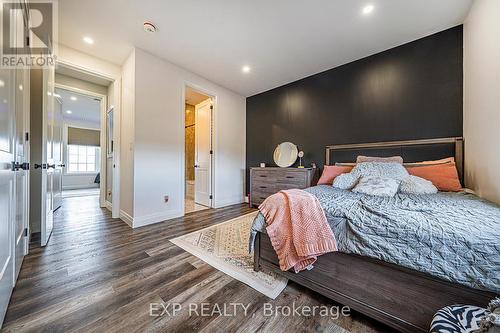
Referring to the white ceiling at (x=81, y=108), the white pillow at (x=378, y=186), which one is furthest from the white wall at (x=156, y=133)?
the white ceiling at (x=81, y=108)

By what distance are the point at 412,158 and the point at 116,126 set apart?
A: 4540 mm

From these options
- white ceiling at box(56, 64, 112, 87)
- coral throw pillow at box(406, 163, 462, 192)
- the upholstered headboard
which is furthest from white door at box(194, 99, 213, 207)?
coral throw pillow at box(406, 163, 462, 192)

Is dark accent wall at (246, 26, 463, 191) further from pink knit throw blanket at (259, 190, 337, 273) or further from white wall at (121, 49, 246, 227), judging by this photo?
pink knit throw blanket at (259, 190, 337, 273)

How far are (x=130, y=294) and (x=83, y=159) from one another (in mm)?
8536

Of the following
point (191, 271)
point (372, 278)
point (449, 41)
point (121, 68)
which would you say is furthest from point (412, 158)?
point (121, 68)

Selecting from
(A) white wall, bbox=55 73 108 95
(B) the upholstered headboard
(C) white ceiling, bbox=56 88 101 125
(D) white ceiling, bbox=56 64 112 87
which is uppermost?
(C) white ceiling, bbox=56 88 101 125

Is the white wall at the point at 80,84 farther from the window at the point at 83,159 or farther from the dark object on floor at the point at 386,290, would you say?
the window at the point at 83,159

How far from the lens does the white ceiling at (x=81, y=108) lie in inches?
185

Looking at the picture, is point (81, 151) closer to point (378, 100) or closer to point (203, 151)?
point (203, 151)

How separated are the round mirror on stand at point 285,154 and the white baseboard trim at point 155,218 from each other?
2.15 meters

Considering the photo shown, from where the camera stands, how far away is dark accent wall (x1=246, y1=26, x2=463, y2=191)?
2246 millimetres

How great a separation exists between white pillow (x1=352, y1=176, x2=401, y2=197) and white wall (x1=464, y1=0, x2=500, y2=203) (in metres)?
0.66

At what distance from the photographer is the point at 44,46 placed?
7.36 ft

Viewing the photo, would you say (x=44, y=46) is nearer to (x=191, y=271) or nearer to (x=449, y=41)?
(x=191, y=271)
